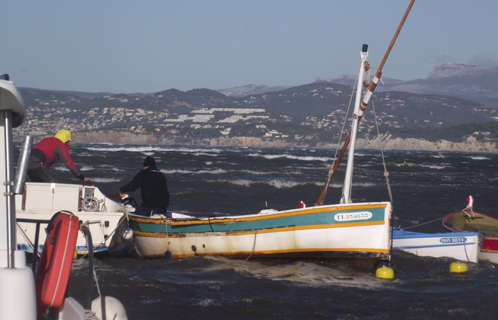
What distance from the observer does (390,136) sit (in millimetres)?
190625

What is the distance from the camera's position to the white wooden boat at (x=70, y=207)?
10180 millimetres

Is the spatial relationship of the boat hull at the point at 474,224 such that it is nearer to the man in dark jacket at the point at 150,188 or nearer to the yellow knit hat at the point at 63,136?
the man in dark jacket at the point at 150,188

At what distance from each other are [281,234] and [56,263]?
6172mm

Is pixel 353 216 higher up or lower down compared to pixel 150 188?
lower down

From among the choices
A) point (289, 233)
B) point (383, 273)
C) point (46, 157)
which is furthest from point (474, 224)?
point (46, 157)

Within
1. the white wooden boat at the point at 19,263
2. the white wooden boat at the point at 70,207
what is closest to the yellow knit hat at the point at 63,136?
the white wooden boat at the point at 70,207

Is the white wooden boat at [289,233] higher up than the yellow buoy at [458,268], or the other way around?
the white wooden boat at [289,233]

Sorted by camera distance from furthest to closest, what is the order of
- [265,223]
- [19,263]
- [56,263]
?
1. [265,223]
2. [56,263]
3. [19,263]

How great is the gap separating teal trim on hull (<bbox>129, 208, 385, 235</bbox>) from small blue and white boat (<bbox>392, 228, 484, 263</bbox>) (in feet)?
11.1

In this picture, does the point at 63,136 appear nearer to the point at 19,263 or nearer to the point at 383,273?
the point at 383,273

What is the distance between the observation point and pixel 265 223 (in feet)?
32.7

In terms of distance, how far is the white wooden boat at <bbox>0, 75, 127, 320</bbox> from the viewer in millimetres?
3414

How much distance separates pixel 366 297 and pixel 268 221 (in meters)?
2.32

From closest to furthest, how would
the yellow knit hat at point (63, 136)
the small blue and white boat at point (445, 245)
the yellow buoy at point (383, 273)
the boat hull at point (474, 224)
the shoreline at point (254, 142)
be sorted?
A: 1. the yellow buoy at point (383, 273)
2. the yellow knit hat at point (63, 136)
3. the small blue and white boat at point (445, 245)
4. the boat hull at point (474, 224)
5. the shoreline at point (254, 142)
